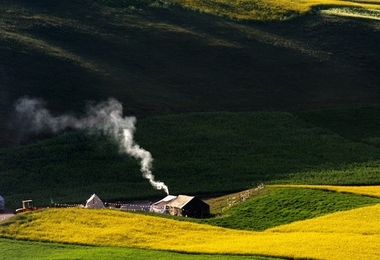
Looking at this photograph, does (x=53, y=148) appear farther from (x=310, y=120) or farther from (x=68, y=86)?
(x=310, y=120)

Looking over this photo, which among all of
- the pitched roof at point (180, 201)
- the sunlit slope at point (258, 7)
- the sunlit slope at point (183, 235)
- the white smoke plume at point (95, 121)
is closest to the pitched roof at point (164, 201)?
the pitched roof at point (180, 201)

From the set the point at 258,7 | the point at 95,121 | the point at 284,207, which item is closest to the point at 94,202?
the point at 284,207

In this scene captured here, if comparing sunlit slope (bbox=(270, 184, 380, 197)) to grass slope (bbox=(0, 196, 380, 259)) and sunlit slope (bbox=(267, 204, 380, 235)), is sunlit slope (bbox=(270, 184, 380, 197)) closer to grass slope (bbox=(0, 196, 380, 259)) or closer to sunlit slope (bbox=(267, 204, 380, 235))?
grass slope (bbox=(0, 196, 380, 259))

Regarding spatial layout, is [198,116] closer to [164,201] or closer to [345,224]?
[164,201]

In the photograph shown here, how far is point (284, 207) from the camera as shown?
75188mm

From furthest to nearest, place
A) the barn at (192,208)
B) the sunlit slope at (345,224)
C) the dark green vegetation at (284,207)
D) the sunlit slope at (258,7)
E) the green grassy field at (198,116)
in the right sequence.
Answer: the sunlit slope at (258,7)
the barn at (192,208)
the dark green vegetation at (284,207)
the green grassy field at (198,116)
the sunlit slope at (345,224)

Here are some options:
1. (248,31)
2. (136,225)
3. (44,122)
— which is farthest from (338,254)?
(248,31)

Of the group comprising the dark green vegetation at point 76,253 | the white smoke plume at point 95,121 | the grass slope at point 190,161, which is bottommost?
the dark green vegetation at point 76,253

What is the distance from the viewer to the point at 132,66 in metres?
117

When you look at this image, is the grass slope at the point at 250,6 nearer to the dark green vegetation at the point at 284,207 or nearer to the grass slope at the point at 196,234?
the dark green vegetation at the point at 284,207

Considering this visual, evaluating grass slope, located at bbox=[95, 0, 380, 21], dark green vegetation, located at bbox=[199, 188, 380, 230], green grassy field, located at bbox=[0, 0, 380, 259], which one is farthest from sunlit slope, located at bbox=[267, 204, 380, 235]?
grass slope, located at bbox=[95, 0, 380, 21]

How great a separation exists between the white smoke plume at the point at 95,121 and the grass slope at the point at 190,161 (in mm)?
1018

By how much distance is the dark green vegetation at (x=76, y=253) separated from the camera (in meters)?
59.7

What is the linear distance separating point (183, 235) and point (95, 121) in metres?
33.7
